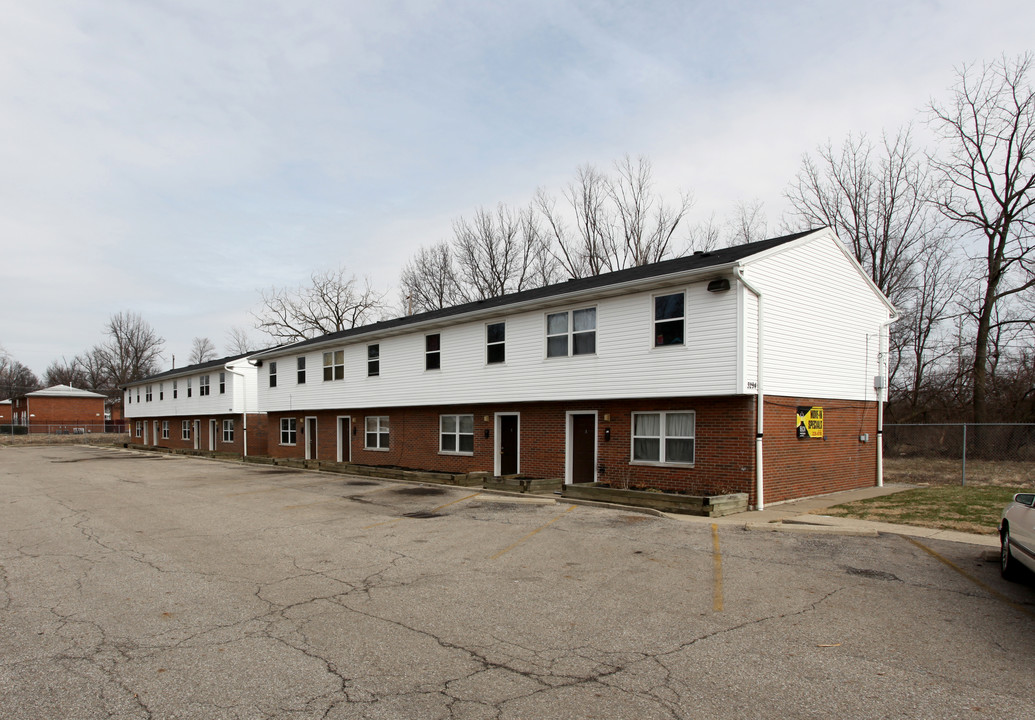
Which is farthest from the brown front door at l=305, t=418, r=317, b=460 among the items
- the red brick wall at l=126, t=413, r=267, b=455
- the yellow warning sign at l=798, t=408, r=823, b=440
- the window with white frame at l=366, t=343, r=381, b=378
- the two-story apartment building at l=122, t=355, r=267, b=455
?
the yellow warning sign at l=798, t=408, r=823, b=440

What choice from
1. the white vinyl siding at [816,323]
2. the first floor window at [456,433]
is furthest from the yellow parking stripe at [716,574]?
the first floor window at [456,433]

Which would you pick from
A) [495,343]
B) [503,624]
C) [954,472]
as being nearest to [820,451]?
[954,472]

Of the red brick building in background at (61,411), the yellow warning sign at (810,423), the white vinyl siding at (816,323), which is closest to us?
the white vinyl siding at (816,323)

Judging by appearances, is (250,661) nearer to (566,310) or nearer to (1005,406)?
(566,310)

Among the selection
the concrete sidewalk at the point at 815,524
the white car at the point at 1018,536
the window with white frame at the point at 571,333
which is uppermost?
the window with white frame at the point at 571,333

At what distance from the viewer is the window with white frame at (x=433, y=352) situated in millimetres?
22177

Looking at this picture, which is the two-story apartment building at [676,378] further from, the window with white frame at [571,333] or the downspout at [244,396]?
the downspout at [244,396]

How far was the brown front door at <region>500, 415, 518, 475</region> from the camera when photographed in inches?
799

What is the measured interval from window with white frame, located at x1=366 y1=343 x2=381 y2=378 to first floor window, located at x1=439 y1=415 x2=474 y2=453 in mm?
3917

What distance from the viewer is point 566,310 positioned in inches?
710

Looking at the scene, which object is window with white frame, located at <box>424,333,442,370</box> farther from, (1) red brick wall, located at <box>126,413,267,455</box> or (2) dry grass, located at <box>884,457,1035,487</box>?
(1) red brick wall, located at <box>126,413,267,455</box>

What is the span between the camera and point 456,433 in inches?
866

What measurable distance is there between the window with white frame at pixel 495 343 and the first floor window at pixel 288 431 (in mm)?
15114

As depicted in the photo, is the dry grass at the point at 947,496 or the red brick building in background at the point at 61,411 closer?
the dry grass at the point at 947,496
